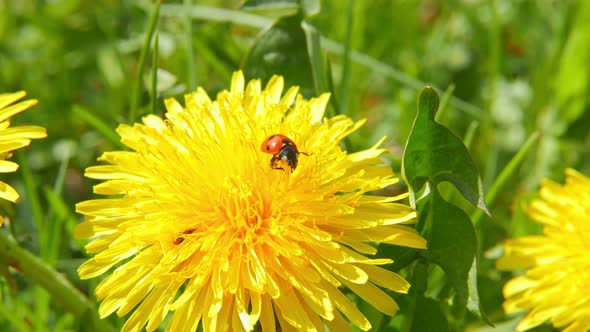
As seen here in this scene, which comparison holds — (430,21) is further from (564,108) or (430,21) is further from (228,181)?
(228,181)

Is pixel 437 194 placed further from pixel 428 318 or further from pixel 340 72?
pixel 340 72

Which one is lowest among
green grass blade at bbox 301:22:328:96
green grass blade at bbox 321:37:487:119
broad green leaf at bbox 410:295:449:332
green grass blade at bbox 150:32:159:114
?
broad green leaf at bbox 410:295:449:332

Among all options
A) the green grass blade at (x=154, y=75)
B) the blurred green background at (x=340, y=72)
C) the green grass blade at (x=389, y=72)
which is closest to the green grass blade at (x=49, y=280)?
the blurred green background at (x=340, y=72)

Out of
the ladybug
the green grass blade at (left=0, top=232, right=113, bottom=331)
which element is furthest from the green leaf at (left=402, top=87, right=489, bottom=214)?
the green grass blade at (left=0, top=232, right=113, bottom=331)

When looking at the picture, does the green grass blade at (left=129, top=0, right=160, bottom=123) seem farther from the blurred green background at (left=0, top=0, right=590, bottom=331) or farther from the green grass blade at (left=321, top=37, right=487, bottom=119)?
the green grass blade at (left=321, top=37, right=487, bottom=119)

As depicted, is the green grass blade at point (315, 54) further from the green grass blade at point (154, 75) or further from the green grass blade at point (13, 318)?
the green grass blade at point (13, 318)

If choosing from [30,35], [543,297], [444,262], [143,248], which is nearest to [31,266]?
[143,248]
